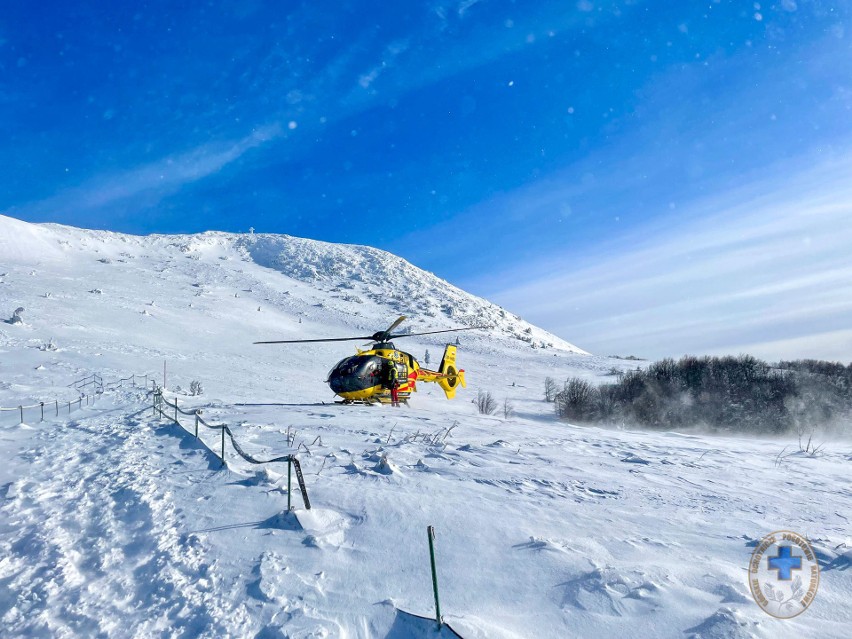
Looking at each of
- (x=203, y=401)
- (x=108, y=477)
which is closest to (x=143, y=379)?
(x=203, y=401)

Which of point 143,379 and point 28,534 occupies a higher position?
point 143,379

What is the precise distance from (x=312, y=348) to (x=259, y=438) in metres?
33.5

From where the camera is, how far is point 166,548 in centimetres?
509

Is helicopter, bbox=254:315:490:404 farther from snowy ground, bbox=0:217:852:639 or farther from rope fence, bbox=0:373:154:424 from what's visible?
rope fence, bbox=0:373:154:424

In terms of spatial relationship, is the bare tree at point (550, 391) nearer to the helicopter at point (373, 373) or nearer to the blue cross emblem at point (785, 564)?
the helicopter at point (373, 373)

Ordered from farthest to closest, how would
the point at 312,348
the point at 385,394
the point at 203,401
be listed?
the point at 312,348
the point at 385,394
the point at 203,401

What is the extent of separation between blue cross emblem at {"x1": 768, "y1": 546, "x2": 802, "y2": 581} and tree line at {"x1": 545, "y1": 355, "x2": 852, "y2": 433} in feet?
80.6

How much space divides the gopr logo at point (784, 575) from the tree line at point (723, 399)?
79.9ft

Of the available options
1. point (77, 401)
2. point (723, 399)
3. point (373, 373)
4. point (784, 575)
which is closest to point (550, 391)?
point (723, 399)

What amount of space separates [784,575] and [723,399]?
30.3m

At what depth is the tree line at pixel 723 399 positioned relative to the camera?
28.7 meters

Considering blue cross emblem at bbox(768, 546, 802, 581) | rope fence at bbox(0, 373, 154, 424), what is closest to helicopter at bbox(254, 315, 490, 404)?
rope fence at bbox(0, 373, 154, 424)

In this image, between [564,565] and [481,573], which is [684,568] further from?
[481,573]

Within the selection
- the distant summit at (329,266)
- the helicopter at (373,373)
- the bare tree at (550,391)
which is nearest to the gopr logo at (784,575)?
the helicopter at (373,373)
